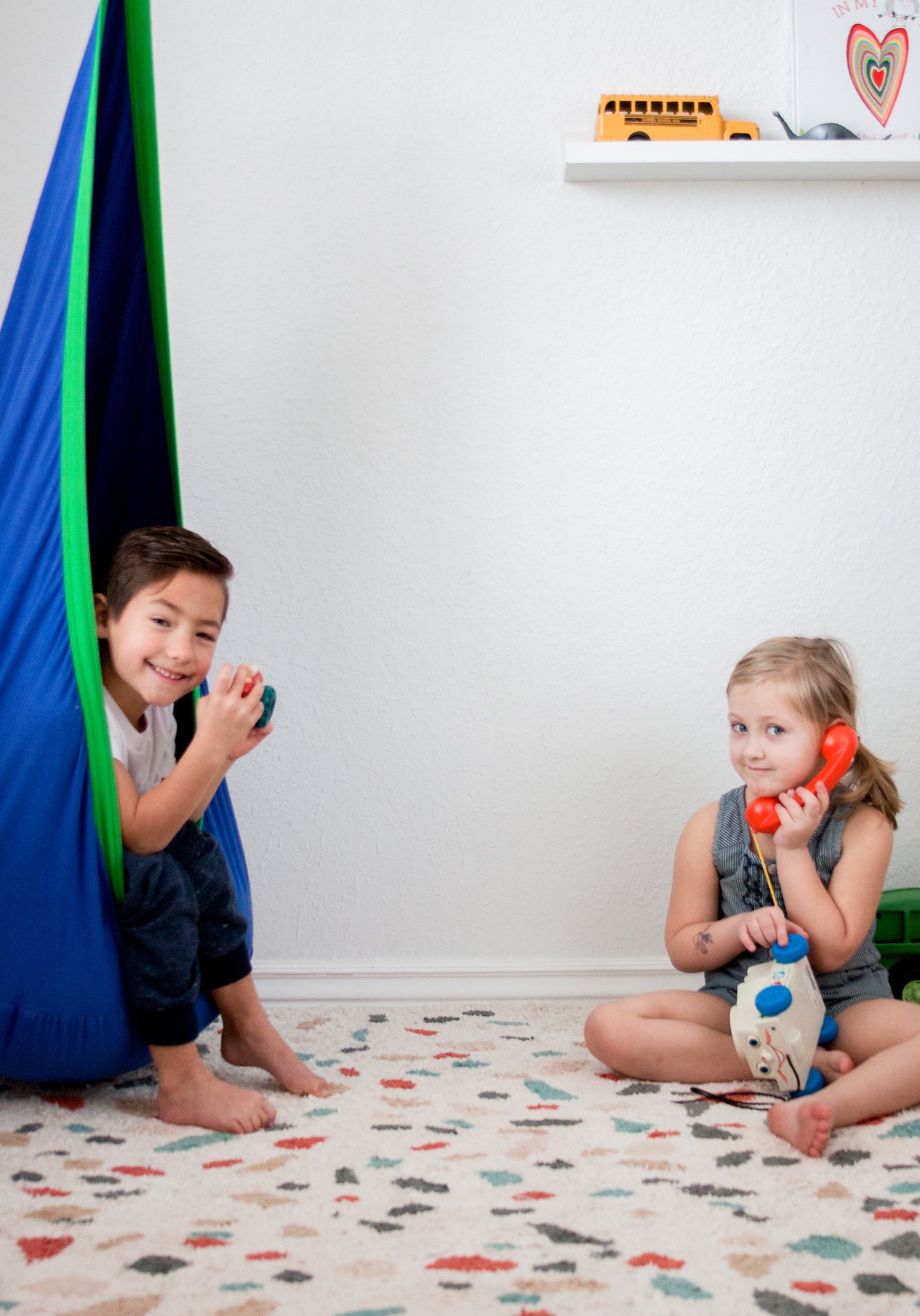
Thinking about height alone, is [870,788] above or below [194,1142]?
above

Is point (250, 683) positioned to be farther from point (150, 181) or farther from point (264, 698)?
point (150, 181)

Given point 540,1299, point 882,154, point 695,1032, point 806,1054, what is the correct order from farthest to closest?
point 882,154 < point 695,1032 < point 806,1054 < point 540,1299

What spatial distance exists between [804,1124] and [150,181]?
1.21 m

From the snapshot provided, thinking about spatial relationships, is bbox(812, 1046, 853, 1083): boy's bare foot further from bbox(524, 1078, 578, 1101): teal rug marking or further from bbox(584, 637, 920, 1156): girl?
bbox(524, 1078, 578, 1101): teal rug marking

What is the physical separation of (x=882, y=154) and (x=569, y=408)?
56 centimetres

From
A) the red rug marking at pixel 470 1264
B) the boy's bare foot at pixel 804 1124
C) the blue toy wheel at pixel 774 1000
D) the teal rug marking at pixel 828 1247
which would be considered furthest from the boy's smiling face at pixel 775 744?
the red rug marking at pixel 470 1264

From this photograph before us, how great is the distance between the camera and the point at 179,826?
1.06m

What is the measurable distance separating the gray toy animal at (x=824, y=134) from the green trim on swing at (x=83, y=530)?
0.96m

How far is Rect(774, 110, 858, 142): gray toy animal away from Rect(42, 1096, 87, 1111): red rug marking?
1512mm

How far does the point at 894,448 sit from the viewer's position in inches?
61.9

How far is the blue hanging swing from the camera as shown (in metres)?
1.00

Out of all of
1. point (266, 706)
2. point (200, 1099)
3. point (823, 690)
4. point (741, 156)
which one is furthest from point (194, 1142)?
point (741, 156)

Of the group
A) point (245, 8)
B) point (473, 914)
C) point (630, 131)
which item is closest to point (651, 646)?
point (473, 914)

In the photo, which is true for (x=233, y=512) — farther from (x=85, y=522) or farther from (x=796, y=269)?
(x=796, y=269)
